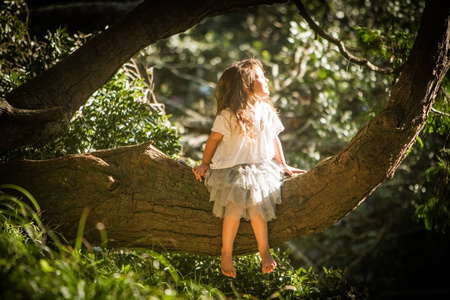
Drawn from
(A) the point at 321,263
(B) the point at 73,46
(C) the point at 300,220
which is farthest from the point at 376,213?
(B) the point at 73,46

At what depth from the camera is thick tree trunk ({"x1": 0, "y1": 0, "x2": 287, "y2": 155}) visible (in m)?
3.46

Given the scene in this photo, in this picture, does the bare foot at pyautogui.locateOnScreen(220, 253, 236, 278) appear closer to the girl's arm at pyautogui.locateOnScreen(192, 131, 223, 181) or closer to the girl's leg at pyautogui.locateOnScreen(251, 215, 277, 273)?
the girl's leg at pyautogui.locateOnScreen(251, 215, 277, 273)

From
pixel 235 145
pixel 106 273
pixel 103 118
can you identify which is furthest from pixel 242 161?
pixel 103 118

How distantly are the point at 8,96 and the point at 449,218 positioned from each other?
4059 millimetres

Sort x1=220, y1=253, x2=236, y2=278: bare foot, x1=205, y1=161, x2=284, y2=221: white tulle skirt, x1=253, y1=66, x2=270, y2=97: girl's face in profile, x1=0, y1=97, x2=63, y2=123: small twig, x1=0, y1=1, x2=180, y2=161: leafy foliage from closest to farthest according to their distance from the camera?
x1=0, y1=97, x2=63, y2=123: small twig < x1=205, y1=161, x2=284, y2=221: white tulle skirt < x1=220, y1=253, x2=236, y2=278: bare foot < x1=253, y1=66, x2=270, y2=97: girl's face in profile < x1=0, y1=1, x2=180, y2=161: leafy foliage

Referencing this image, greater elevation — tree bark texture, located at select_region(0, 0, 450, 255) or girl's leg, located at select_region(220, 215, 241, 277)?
tree bark texture, located at select_region(0, 0, 450, 255)

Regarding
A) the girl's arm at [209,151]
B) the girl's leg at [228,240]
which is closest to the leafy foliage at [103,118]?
the girl's arm at [209,151]

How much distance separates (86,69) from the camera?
375 centimetres

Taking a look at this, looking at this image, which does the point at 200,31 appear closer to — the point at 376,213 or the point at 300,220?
the point at 376,213

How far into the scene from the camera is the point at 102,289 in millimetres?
2443

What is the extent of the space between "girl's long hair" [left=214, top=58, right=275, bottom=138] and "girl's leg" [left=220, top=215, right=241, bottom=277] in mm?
703

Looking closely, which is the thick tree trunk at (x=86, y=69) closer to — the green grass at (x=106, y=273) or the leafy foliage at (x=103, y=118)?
the green grass at (x=106, y=273)

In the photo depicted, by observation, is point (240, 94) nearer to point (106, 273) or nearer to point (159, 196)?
point (159, 196)

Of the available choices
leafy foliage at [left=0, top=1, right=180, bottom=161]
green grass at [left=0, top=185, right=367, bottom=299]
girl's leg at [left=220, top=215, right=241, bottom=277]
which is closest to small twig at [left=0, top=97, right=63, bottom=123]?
green grass at [left=0, top=185, right=367, bottom=299]
